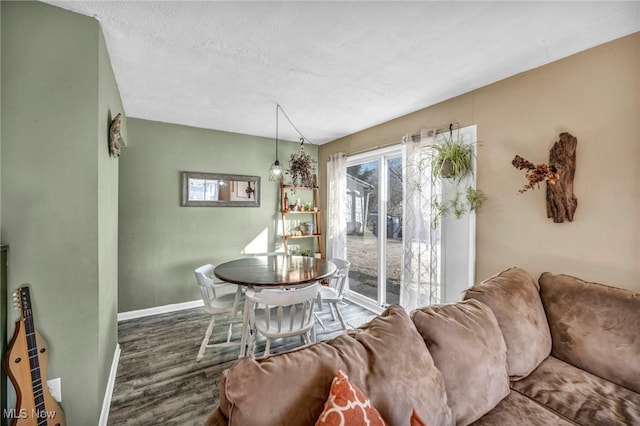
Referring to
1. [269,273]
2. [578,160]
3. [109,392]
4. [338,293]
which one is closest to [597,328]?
[578,160]

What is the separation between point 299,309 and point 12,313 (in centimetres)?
183

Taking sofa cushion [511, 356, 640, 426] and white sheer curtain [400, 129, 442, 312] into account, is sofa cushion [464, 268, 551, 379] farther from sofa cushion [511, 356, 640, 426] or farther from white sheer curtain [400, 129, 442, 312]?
white sheer curtain [400, 129, 442, 312]

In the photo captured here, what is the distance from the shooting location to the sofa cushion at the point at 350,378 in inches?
32.5

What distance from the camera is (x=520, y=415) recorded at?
1.26 metres

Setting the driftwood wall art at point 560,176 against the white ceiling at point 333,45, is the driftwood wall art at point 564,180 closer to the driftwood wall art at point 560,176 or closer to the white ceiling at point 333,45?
the driftwood wall art at point 560,176

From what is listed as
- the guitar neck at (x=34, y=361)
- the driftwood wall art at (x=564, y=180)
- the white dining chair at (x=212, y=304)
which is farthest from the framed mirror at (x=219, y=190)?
the driftwood wall art at (x=564, y=180)

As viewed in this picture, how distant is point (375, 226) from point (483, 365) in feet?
8.69

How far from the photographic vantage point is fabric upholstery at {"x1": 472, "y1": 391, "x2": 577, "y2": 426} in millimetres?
1219

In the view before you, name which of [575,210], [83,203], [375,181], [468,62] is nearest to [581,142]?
[575,210]

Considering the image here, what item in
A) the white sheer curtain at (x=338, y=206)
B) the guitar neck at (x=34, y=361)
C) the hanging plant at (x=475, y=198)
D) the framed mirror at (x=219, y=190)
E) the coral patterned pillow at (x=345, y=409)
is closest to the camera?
the coral patterned pillow at (x=345, y=409)

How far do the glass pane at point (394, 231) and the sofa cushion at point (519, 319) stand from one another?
176 cm

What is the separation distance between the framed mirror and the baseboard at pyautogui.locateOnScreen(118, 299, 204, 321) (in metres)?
1.37

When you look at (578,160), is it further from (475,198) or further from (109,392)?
(109,392)

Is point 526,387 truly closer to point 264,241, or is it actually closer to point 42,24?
point 42,24
